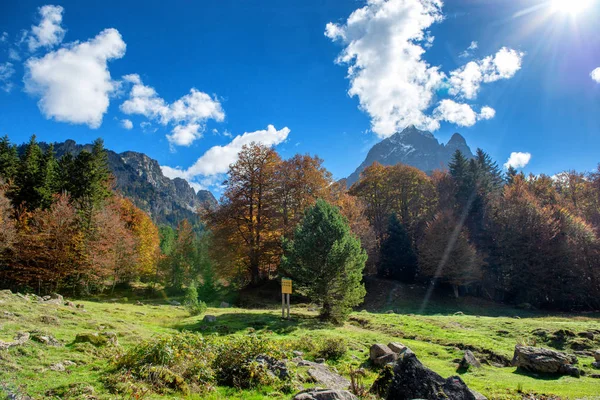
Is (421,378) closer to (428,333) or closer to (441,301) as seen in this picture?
(428,333)

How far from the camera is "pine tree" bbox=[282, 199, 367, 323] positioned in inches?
764

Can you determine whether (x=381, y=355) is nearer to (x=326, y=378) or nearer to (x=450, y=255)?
(x=326, y=378)

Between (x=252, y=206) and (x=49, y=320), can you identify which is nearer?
(x=49, y=320)

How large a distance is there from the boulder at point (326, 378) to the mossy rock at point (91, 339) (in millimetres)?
6493

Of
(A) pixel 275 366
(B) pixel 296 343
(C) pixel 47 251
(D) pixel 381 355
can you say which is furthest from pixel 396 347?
(C) pixel 47 251

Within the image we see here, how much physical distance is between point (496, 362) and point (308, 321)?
1043 centimetres

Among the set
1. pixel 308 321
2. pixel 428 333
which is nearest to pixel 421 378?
pixel 428 333

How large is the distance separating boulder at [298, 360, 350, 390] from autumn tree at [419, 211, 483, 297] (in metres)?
30.1

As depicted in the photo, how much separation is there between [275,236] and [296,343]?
21515 mm

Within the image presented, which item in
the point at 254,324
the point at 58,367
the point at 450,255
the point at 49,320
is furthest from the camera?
the point at 450,255

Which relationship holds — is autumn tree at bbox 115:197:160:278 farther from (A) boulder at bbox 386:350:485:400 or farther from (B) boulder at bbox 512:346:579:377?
(B) boulder at bbox 512:346:579:377

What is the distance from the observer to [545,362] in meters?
10.0

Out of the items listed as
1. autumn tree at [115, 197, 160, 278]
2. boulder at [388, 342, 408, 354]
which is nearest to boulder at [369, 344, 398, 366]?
boulder at [388, 342, 408, 354]

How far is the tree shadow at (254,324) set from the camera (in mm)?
15739
